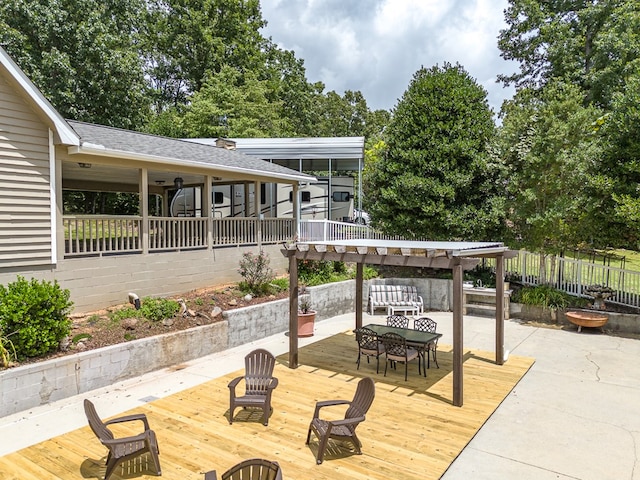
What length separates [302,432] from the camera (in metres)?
6.13

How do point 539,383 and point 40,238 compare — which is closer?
point 539,383

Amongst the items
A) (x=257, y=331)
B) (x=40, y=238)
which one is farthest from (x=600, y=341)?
(x=40, y=238)

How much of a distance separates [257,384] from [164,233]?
6598mm

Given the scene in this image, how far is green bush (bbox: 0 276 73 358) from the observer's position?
7.05 m

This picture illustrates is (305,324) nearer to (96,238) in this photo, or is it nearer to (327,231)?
(96,238)

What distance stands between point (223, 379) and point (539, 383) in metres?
6.28

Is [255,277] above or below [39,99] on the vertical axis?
below

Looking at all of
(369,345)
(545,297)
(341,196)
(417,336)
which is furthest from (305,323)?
(341,196)

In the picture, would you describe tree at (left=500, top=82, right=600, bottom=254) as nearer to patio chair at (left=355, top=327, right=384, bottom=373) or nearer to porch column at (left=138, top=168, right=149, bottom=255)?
patio chair at (left=355, top=327, right=384, bottom=373)

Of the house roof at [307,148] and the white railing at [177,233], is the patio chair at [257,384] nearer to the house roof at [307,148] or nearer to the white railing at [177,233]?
the white railing at [177,233]

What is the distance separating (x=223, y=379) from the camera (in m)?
8.32

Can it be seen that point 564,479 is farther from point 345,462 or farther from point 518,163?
point 518,163

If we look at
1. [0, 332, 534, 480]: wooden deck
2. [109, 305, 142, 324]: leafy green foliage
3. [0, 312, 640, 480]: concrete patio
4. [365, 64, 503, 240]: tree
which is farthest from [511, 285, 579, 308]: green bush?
[109, 305, 142, 324]: leafy green foliage

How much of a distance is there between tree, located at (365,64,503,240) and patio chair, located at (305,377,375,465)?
10.7 meters
